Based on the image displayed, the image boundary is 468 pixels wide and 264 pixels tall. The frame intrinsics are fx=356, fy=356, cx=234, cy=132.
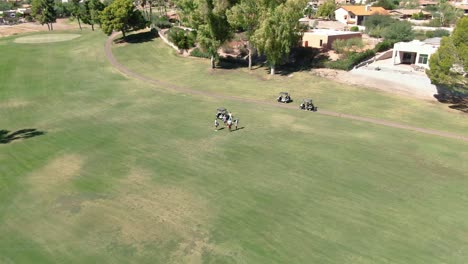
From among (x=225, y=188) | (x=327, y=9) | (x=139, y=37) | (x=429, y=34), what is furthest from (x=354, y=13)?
(x=225, y=188)

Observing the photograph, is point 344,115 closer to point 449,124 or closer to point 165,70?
point 449,124

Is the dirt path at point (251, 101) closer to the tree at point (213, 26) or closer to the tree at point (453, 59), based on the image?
the tree at point (453, 59)

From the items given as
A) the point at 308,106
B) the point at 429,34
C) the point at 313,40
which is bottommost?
the point at 308,106

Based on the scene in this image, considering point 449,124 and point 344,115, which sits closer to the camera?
point 449,124

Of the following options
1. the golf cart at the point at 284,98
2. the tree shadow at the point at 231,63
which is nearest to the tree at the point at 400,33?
the tree shadow at the point at 231,63

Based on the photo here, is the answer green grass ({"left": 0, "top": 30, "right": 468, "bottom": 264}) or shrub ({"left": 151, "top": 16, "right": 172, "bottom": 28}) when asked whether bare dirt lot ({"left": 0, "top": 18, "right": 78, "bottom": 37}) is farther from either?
green grass ({"left": 0, "top": 30, "right": 468, "bottom": 264})

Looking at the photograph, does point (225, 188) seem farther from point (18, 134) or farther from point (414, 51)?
point (414, 51)

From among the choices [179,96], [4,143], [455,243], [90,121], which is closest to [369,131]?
[455,243]
